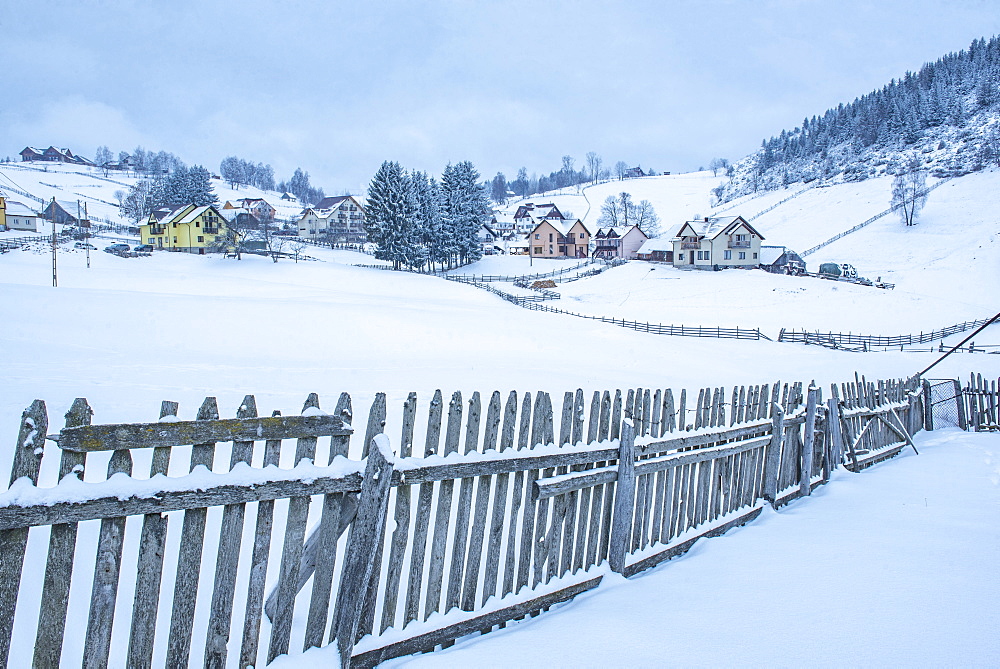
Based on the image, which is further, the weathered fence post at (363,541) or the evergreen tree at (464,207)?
the evergreen tree at (464,207)

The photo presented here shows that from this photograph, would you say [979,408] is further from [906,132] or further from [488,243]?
[906,132]

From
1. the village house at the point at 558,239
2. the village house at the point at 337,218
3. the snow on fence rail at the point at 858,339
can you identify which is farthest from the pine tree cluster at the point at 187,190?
the snow on fence rail at the point at 858,339

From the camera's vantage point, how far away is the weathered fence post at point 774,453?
8.17 metres

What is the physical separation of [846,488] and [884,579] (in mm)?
4103

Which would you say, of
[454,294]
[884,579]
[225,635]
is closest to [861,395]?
[884,579]

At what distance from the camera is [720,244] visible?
79875 mm

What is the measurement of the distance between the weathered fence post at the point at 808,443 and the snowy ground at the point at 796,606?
1190 millimetres

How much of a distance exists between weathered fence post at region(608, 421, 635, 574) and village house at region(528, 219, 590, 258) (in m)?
90.8

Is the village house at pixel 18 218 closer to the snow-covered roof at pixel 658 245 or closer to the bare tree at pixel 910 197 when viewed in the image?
the snow-covered roof at pixel 658 245

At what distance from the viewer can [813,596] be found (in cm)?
531

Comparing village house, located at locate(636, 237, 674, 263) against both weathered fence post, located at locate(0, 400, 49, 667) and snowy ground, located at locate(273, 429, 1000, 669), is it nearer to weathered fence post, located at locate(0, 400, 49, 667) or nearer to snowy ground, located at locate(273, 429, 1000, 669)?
snowy ground, located at locate(273, 429, 1000, 669)

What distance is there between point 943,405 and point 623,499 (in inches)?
625

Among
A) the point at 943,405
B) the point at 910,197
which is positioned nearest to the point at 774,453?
the point at 943,405

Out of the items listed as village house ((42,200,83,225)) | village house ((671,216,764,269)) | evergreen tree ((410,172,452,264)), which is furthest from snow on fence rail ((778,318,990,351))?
village house ((42,200,83,225))
